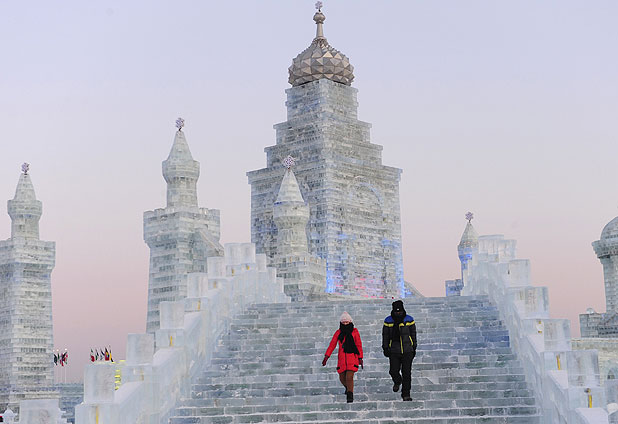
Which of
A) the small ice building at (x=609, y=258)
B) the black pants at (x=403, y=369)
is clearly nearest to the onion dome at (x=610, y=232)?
the small ice building at (x=609, y=258)

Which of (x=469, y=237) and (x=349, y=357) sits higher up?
(x=469, y=237)

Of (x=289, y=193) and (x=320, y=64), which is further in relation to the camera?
(x=320, y=64)

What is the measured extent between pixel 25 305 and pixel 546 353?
36.7 metres

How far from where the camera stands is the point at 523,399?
1556 cm

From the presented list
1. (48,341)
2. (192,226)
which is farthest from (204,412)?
(48,341)

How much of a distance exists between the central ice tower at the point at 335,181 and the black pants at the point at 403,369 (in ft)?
110

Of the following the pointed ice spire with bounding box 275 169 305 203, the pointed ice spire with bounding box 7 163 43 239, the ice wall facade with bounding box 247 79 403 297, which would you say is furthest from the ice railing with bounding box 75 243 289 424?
the pointed ice spire with bounding box 7 163 43 239

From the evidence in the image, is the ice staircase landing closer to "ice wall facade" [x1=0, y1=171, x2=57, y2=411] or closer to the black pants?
the black pants

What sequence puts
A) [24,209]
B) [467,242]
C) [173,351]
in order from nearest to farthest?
[173,351] < [24,209] < [467,242]

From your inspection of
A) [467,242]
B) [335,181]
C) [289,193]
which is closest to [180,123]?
[289,193]

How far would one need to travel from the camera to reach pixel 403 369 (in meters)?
15.0

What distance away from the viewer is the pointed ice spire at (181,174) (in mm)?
43566

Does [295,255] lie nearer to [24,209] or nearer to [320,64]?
[24,209]

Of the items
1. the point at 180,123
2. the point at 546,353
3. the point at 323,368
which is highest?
the point at 180,123
